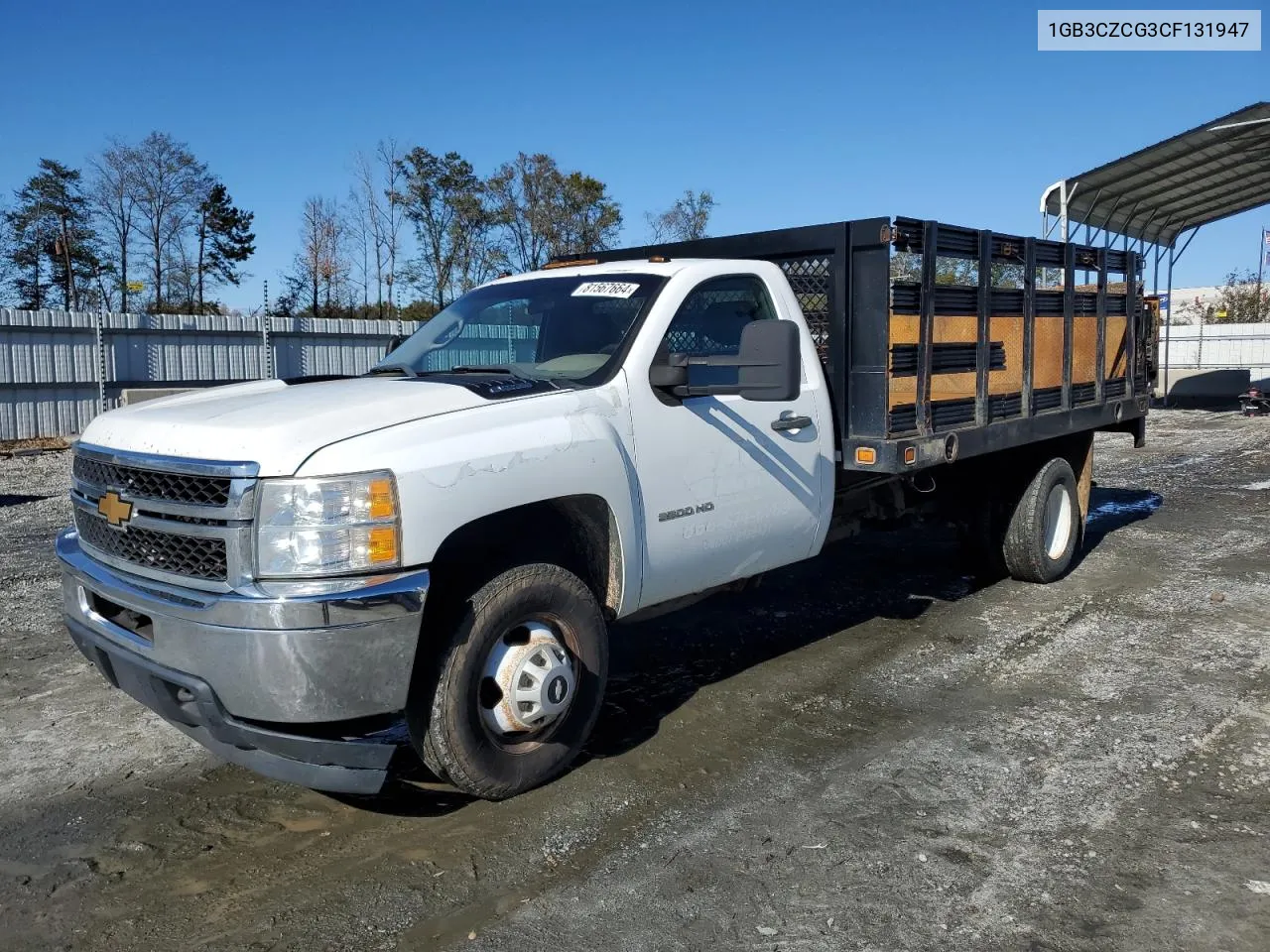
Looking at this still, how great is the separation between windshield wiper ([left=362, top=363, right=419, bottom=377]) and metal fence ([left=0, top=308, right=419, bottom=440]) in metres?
11.7

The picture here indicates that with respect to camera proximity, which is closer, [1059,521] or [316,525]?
[316,525]

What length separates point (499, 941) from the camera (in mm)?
3104

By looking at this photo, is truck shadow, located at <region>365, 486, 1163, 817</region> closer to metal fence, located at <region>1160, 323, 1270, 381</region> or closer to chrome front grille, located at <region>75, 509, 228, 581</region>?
chrome front grille, located at <region>75, 509, 228, 581</region>

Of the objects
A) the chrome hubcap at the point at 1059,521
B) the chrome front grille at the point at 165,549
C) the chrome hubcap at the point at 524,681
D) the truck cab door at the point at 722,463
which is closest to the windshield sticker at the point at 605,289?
the truck cab door at the point at 722,463

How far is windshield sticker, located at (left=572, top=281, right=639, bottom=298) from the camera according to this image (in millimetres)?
4746

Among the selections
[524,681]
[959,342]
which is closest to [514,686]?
[524,681]

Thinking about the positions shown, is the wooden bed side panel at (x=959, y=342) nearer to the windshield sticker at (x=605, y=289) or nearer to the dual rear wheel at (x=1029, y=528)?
the dual rear wheel at (x=1029, y=528)

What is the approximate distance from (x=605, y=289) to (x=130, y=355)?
1600 centimetres

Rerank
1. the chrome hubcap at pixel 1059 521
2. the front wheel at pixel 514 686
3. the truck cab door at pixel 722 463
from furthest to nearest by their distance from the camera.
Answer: the chrome hubcap at pixel 1059 521
the truck cab door at pixel 722 463
the front wheel at pixel 514 686

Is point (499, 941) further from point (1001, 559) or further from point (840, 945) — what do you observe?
point (1001, 559)

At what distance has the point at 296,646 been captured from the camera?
10.7ft

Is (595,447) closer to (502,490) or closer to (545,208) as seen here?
(502,490)

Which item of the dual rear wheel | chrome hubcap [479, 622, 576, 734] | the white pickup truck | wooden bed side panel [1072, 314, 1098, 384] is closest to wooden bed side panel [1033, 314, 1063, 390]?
wooden bed side panel [1072, 314, 1098, 384]

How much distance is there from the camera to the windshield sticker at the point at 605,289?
187 inches
